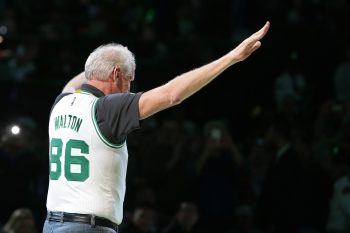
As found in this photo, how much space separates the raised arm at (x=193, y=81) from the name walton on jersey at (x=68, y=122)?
0.49 m

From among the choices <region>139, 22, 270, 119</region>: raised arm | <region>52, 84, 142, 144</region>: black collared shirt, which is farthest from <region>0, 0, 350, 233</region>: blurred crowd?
<region>139, 22, 270, 119</region>: raised arm

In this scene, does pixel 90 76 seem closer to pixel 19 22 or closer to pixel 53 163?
pixel 53 163

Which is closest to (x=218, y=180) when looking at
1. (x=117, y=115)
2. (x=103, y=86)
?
(x=103, y=86)

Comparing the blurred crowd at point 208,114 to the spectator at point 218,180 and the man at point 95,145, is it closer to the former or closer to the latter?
the spectator at point 218,180

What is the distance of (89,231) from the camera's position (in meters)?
6.32

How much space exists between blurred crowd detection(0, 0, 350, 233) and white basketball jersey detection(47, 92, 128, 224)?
305 cm

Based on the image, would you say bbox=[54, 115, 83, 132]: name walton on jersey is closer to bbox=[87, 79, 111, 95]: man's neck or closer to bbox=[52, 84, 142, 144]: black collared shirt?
bbox=[52, 84, 142, 144]: black collared shirt

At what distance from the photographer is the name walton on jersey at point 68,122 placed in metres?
6.38

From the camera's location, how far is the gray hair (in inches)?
253

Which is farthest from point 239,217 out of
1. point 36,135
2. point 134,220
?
point 36,135

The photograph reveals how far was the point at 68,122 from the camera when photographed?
6438mm

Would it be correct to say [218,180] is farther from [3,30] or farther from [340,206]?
[3,30]

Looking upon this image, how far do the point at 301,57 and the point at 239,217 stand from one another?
185 inches

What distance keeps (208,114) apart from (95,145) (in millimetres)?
9073
